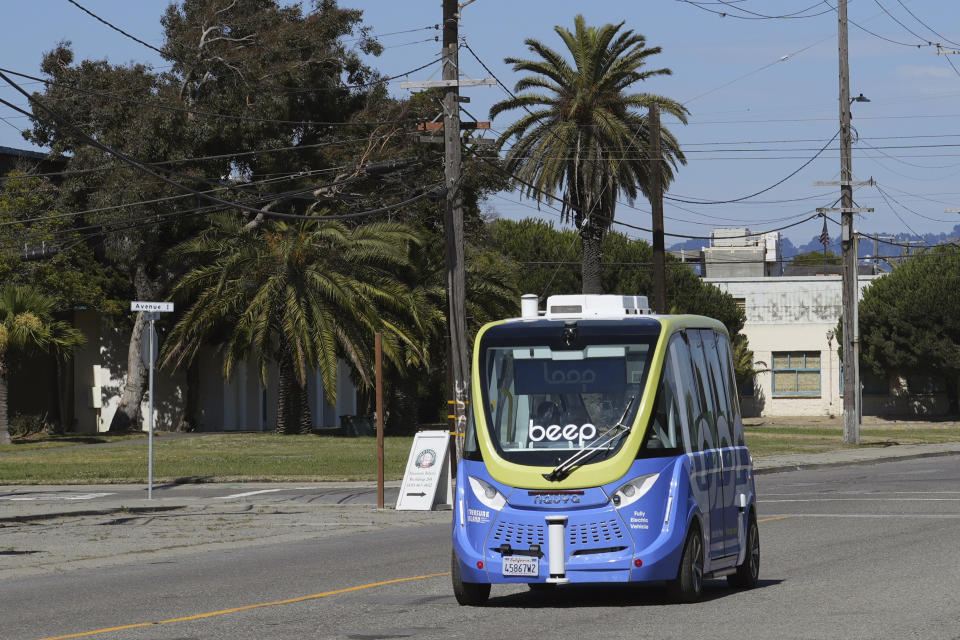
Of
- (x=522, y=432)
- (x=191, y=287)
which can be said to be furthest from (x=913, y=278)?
(x=522, y=432)

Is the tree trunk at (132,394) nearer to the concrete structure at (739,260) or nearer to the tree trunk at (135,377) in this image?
the tree trunk at (135,377)

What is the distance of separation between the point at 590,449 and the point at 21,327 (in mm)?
30136

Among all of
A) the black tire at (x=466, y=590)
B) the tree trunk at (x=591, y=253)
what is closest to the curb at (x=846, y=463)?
the tree trunk at (x=591, y=253)

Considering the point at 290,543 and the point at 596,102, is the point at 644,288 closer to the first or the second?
the point at 596,102

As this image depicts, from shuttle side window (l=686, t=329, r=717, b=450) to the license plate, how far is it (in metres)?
1.98

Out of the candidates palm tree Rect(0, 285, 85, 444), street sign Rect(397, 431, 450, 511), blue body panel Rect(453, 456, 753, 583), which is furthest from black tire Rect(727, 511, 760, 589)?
palm tree Rect(0, 285, 85, 444)

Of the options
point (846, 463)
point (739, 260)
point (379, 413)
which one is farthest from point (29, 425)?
point (739, 260)

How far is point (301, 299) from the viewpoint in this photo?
138ft

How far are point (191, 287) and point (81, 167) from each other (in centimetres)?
521

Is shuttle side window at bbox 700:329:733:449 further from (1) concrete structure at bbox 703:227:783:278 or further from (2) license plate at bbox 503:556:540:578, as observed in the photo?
(1) concrete structure at bbox 703:227:783:278

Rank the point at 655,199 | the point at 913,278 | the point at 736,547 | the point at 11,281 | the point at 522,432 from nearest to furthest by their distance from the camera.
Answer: the point at 522,432
the point at 736,547
the point at 655,199
the point at 11,281
the point at 913,278

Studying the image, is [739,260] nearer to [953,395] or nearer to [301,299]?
[953,395]

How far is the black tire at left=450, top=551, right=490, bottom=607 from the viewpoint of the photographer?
11.6m

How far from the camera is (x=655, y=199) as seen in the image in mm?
38250
